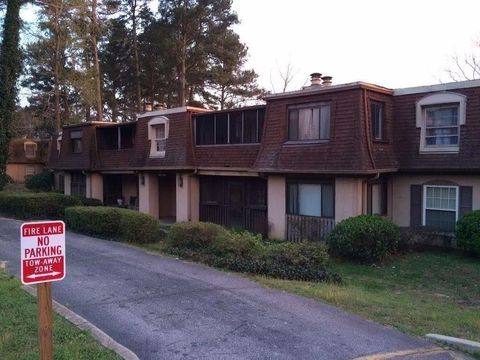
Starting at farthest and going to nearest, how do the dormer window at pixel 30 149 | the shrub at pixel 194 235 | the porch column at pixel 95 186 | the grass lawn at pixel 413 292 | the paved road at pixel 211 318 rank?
the dormer window at pixel 30 149, the porch column at pixel 95 186, the shrub at pixel 194 235, the grass lawn at pixel 413 292, the paved road at pixel 211 318

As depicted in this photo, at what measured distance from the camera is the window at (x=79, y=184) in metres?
29.3

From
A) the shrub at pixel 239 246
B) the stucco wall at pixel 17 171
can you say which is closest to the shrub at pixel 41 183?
the stucco wall at pixel 17 171

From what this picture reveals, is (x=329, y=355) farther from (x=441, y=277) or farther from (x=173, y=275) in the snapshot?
(x=441, y=277)

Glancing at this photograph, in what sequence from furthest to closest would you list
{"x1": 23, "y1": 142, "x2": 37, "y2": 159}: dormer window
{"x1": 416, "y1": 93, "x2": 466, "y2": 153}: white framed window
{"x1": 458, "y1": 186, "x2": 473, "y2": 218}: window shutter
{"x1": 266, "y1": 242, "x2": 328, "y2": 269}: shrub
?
{"x1": 23, "y1": 142, "x2": 37, "y2": 159}: dormer window, {"x1": 416, "y1": 93, "x2": 466, "y2": 153}: white framed window, {"x1": 458, "y1": 186, "x2": 473, "y2": 218}: window shutter, {"x1": 266, "y1": 242, "x2": 328, "y2": 269}: shrub

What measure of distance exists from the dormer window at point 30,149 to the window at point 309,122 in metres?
38.0

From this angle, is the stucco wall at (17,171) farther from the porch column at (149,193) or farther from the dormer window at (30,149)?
the porch column at (149,193)

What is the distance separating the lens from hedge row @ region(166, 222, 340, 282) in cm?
1126

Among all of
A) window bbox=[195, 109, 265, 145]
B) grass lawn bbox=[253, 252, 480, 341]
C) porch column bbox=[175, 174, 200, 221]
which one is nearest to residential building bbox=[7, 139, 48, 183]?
porch column bbox=[175, 174, 200, 221]

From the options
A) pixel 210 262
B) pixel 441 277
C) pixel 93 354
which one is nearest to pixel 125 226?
pixel 210 262

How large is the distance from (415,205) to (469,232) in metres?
2.87

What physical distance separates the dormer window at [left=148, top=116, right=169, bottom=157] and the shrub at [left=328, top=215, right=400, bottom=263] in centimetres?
1134

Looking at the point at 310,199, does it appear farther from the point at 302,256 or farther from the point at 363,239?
the point at 302,256

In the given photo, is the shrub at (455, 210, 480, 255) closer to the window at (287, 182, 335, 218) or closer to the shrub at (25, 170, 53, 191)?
the window at (287, 182, 335, 218)

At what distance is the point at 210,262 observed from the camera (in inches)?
491
